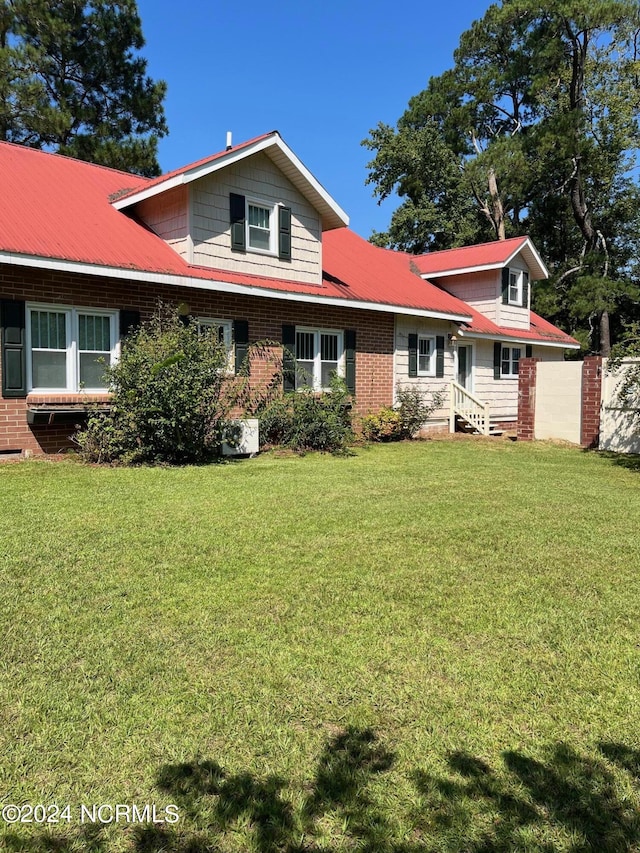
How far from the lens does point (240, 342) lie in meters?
13.0

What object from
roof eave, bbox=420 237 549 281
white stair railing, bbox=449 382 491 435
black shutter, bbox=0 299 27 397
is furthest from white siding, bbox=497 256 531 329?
black shutter, bbox=0 299 27 397

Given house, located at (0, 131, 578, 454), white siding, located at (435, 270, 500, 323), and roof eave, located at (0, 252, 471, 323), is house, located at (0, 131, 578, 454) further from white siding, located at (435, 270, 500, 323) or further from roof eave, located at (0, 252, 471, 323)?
white siding, located at (435, 270, 500, 323)

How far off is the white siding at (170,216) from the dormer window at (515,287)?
12443 millimetres

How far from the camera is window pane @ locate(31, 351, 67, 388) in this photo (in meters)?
10.3

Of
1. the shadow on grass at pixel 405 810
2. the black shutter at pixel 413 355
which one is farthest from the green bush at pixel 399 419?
the shadow on grass at pixel 405 810

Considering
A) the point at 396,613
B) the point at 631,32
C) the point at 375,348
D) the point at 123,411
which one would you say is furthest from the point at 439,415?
the point at 631,32

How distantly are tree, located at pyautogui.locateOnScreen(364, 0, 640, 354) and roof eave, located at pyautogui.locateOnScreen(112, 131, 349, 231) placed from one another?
58.8ft

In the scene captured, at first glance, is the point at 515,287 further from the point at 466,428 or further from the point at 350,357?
the point at 350,357

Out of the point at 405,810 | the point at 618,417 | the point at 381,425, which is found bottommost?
the point at 405,810

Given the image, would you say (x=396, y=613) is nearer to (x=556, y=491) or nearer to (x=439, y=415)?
(x=556, y=491)

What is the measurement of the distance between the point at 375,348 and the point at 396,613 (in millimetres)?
12518

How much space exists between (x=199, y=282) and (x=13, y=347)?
3412 mm

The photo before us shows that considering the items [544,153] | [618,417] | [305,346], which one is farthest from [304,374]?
[544,153]

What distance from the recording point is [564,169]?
101 ft
